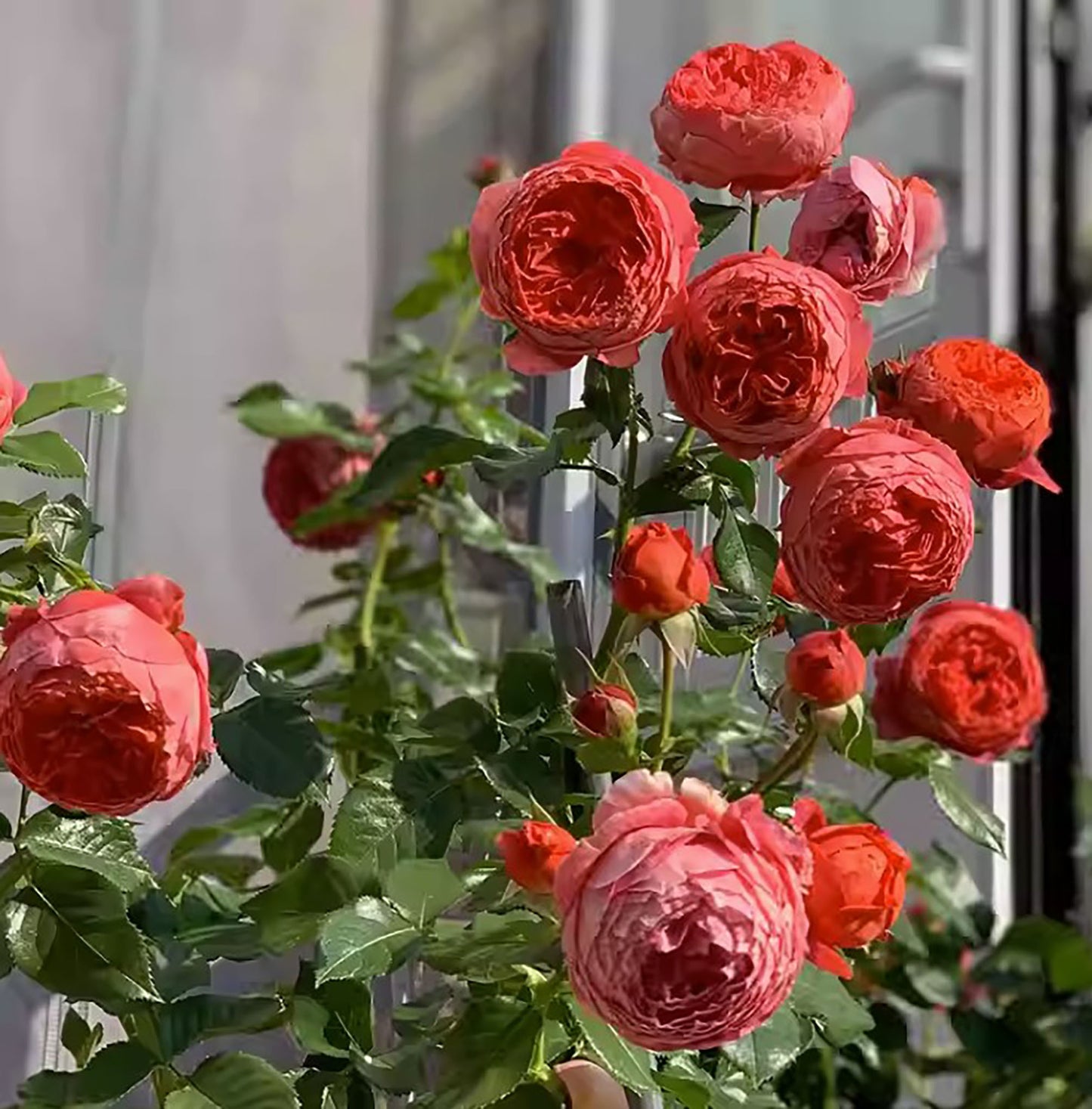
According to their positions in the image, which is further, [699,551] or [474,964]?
[699,551]

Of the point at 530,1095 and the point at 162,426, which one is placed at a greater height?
the point at 162,426

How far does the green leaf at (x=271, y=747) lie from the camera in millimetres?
499

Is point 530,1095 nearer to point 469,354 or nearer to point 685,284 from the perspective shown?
point 685,284

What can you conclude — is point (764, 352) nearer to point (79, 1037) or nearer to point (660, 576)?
point (660, 576)

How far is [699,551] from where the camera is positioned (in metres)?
0.58

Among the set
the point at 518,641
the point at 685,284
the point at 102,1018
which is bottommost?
the point at 102,1018

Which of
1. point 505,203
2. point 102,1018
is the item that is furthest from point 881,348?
point 102,1018

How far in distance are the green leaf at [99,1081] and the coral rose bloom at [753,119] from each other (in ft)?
Result: 1.24

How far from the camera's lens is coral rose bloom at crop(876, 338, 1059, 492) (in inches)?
19.4

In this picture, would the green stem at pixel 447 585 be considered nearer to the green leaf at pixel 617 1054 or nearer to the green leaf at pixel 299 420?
the green leaf at pixel 299 420

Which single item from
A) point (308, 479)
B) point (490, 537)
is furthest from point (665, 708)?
point (308, 479)

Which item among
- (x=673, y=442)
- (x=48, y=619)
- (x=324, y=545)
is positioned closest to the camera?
(x=48, y=619)

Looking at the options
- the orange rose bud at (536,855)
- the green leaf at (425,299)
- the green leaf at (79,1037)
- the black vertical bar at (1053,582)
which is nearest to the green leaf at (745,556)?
the orange rose bud at (536,855)

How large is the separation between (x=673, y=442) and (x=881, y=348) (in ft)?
0.47
